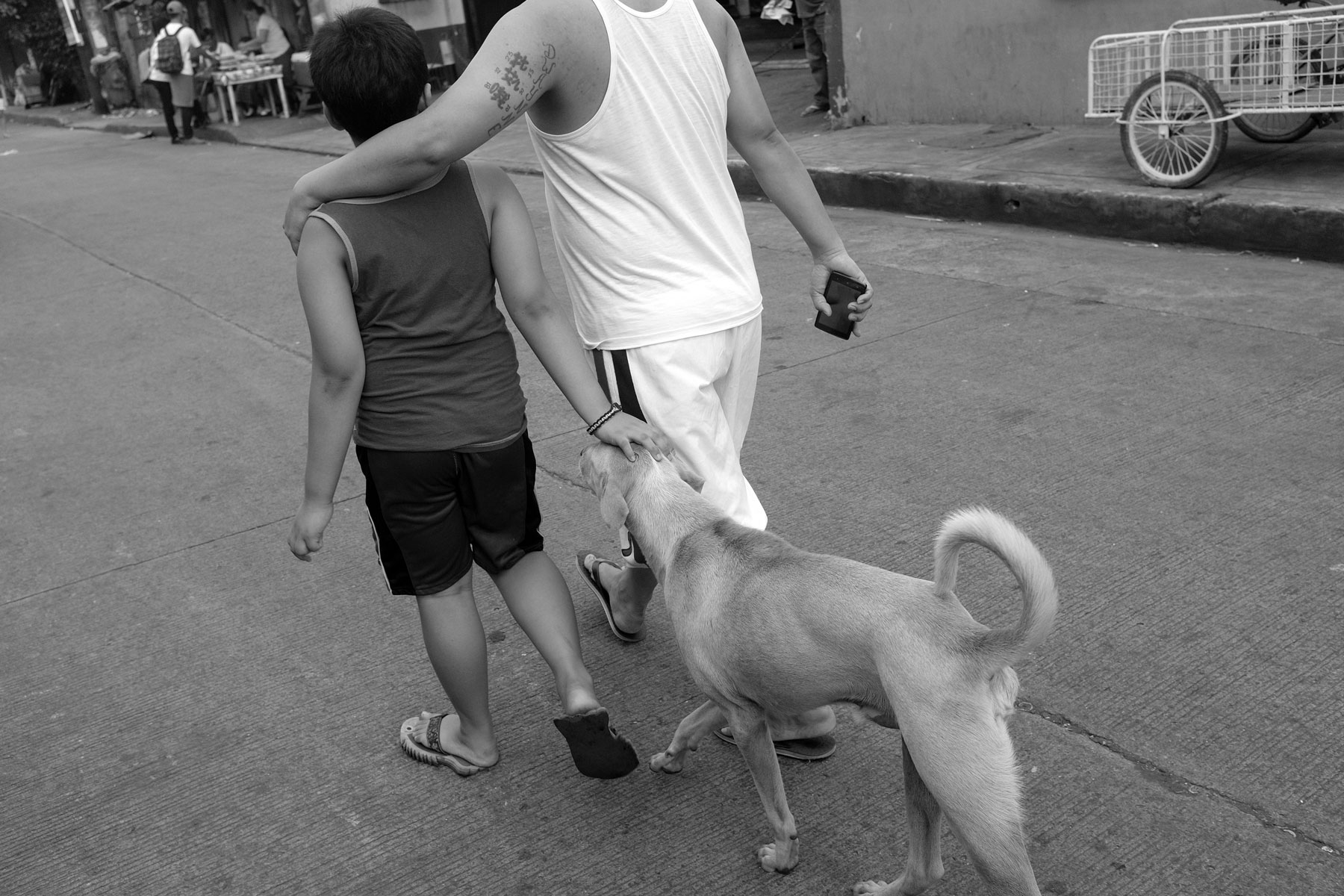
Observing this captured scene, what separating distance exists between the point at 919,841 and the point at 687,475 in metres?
0.91

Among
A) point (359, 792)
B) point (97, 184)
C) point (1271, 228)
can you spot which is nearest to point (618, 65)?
point (359, 792)

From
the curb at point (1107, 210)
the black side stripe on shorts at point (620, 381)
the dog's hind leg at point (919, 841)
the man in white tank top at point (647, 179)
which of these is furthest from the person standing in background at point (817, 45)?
the dog's hind leg at point (919, 841)

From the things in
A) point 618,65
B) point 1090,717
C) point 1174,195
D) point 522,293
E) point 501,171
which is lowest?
point 1090,717

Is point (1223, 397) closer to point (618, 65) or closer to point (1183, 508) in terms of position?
point (1183, 508)

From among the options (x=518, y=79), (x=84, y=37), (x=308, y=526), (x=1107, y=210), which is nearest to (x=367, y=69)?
(x=518, y=79)

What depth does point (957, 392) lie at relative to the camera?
5.17 metres

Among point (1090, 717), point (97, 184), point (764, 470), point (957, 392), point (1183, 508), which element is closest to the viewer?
point (1090, 717)

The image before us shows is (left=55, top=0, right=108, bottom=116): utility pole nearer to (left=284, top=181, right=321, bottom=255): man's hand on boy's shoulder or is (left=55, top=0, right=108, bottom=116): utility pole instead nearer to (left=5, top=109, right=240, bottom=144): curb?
(left=5, top=109, right=240, bottom=144): curb

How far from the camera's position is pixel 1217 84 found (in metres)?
7.54

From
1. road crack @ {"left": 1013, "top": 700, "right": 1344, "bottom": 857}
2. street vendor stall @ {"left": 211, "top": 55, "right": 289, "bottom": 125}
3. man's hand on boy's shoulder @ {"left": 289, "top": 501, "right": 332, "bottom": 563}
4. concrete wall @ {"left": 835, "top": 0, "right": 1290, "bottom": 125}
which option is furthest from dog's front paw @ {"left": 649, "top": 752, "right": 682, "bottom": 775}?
street vendor stall @ {"left": 211, "top": 55, "right": 289, "bottom": 125}

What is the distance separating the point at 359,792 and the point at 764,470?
2.13 metres

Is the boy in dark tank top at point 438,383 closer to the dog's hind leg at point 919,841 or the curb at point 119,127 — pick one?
the dog's hind leg at point 919,841

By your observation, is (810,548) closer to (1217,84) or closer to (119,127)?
(1217,84)

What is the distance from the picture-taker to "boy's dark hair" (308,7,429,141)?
94.0 inches
